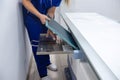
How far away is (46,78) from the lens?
2.04 m

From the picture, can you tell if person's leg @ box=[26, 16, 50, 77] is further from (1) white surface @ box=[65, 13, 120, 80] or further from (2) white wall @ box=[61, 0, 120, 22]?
(2) white wall @ box=[61, 0, 120, 22]

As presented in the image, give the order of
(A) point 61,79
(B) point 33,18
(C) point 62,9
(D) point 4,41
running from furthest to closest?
(C) point 62,9, (A) point 61,79, (B) point 33,18, (D) point 4,41

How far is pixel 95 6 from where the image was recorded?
3512 millimetres

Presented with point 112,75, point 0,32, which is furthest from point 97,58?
point 0,32

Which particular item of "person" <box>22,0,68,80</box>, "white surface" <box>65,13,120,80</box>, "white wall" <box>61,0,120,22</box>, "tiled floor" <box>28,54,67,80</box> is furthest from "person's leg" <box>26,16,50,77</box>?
"white wall" <box>61,0,120,22</box>

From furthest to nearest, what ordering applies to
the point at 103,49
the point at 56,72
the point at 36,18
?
the point at 56,72 → the point at 36,18 → the point at 103,49

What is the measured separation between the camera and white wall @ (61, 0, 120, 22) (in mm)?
3468

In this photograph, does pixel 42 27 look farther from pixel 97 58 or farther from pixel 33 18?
pixel 97 58

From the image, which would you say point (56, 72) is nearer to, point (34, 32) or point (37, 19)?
point (34, 32)

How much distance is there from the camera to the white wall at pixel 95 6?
3468mm

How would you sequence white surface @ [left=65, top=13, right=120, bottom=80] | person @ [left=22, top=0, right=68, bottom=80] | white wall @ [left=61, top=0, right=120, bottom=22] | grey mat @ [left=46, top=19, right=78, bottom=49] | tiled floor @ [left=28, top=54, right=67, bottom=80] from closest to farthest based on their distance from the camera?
white surface @ [left=65, top=13, right=120, bottom=80]
grey mat @ [left=46, top=19, right=78, bottom=49]
person @ [left=22, top=0, right=68, bottom=80]
tiled floor @ [left=28, top=54, right=67, bottom=80]
white wall @ [left=61, top=0, right=120, bottom=22]

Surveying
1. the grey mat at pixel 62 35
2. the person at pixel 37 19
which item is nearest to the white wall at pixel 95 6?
the person at pixel 37 19

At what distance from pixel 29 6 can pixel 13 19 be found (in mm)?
294

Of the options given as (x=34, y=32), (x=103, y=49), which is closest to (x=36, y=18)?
(x=34, y=32)
